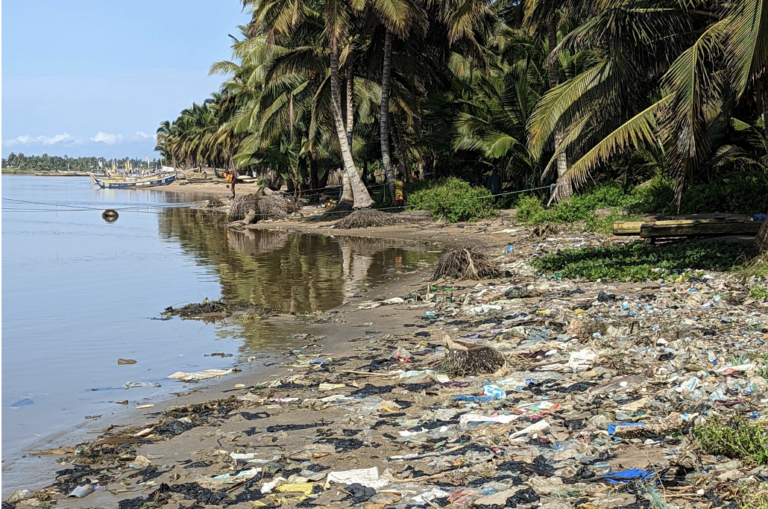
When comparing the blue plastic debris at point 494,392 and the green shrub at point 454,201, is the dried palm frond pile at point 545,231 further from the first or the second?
the blue plastic debris at point 494,392

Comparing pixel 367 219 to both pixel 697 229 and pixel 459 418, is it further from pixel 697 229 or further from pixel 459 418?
pixel 459 418

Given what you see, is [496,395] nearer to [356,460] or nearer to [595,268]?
[356,460]

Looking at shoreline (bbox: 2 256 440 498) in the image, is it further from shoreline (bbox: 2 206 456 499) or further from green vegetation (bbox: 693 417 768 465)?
green vegetation (bbox: 693 417 768 465)

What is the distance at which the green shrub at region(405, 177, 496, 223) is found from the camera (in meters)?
24.0

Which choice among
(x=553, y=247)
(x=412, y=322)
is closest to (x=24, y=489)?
(x=412, y=322)

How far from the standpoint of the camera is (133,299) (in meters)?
14.6

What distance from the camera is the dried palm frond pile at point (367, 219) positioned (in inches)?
1005

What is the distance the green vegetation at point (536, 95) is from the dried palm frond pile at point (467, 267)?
222cm

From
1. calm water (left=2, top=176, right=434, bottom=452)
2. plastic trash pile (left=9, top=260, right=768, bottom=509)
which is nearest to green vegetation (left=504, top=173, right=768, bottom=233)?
calm water (left=2, top=176, right=434, bottom=452)

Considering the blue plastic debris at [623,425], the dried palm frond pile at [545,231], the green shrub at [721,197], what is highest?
the green shrub at [721,197]

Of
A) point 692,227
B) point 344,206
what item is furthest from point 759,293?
point 344,206

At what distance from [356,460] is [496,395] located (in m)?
1.68

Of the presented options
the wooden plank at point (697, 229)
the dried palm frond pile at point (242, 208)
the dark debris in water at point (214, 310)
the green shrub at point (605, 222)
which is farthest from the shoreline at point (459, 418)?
the dried palm frond pile at point (242, 208)

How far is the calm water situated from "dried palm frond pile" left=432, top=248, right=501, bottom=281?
1.83 meters
